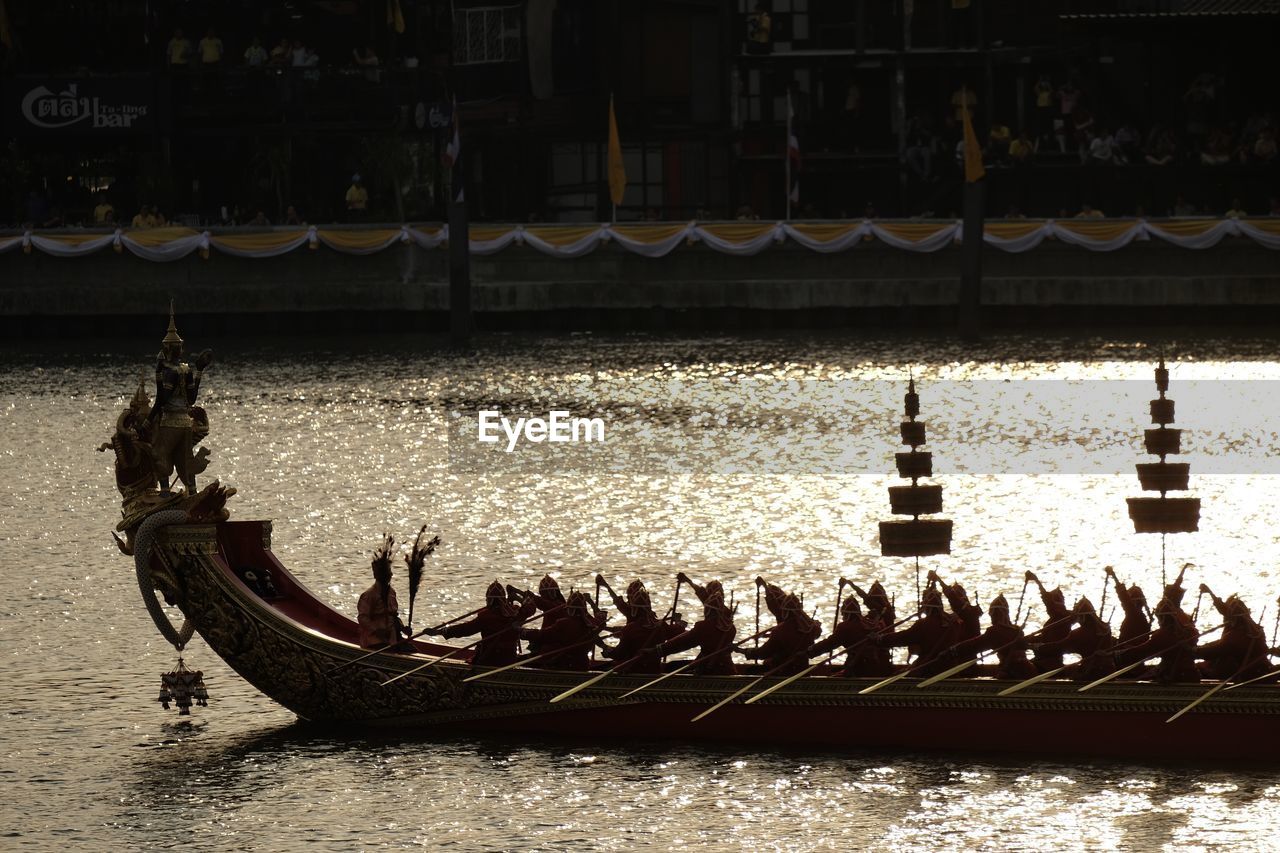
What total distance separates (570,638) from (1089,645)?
16.6ft

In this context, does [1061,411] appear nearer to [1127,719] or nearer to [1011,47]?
[1011,47]

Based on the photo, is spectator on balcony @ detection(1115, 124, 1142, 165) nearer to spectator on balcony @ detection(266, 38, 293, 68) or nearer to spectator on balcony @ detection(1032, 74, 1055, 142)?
spectator on balcony @ detection(1032, 74, 1055, 142)

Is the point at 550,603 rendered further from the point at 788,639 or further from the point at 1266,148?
the point at 1266,148

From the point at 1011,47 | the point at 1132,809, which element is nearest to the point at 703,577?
the point at 1132,809

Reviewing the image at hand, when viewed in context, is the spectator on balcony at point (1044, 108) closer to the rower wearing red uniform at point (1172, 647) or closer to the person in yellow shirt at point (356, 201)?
the person in yellow shirt at point (356, 201)

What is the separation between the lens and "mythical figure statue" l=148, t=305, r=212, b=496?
23.2 metres

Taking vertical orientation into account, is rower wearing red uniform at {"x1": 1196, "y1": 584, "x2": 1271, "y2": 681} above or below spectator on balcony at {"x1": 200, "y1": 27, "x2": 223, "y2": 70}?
below

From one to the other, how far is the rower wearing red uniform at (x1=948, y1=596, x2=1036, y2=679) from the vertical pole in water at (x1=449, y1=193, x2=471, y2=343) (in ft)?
114

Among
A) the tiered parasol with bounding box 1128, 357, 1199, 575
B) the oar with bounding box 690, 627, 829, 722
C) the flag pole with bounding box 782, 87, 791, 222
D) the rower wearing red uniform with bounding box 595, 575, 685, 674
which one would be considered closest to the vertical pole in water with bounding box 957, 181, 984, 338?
the flag pole with bounding box 782, 87, 791, 222

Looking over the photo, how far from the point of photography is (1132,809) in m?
21.5

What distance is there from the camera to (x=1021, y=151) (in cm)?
5934

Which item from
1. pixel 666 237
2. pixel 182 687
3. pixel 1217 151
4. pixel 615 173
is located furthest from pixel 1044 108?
pixel 182 687

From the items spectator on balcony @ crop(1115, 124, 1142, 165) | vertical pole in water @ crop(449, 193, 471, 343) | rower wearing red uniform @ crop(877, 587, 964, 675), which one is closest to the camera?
rower wearing red uniform @ crop(877, 587, 964, 675)

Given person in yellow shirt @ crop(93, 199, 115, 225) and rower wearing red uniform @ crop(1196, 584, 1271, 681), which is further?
person in yellow shirt @ crop(93, 199, 115, 225)
